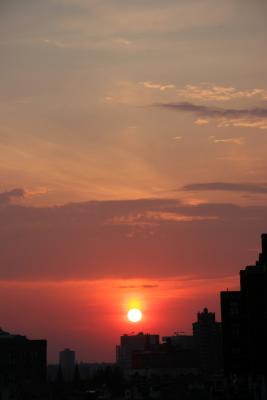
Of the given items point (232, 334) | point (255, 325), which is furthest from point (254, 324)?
point (232, 334)

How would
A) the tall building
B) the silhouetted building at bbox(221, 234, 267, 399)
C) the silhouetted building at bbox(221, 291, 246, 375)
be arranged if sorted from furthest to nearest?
the silhouetted building at bbox(221, 291, 246, 375)
the tall building
the silhouetted building at bbox(221, 234, 267, 399)

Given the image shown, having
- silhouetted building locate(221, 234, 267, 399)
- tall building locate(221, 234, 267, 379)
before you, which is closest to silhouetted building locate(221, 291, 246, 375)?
tall building locate(221, 234, 267, 379)

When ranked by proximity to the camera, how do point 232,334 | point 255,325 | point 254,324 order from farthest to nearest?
1. point 232,334
2. point 254,324
3. point 255,325

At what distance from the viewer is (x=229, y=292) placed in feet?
586

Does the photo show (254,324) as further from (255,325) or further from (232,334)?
(232,334)

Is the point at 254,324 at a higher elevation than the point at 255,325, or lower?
higher

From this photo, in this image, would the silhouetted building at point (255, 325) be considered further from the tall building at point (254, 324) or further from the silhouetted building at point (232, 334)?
the silhouetted building at point (232, 334)

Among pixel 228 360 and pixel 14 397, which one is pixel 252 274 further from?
pixel 14 397

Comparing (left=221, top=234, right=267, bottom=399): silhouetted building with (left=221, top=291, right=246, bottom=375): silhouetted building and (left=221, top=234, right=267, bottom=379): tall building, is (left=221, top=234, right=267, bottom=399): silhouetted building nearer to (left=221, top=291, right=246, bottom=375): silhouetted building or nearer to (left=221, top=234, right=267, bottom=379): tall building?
(left=221, top=234, right=267, bottom=379): tall building

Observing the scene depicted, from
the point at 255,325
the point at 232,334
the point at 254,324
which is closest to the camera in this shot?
the point at 255,325

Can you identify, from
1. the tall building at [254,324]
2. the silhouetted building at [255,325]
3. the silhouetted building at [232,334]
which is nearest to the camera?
the silhouetted building at [255,325]

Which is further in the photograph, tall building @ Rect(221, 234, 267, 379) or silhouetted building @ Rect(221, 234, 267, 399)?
tall building @ Rect(221, 234, 267, 379)

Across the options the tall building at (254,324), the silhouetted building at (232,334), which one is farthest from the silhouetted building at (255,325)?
the silhouetted building at (232,334)

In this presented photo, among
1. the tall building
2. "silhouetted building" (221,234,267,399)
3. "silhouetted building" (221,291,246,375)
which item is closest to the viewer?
"silhouetted building" (221,234,267,399)
